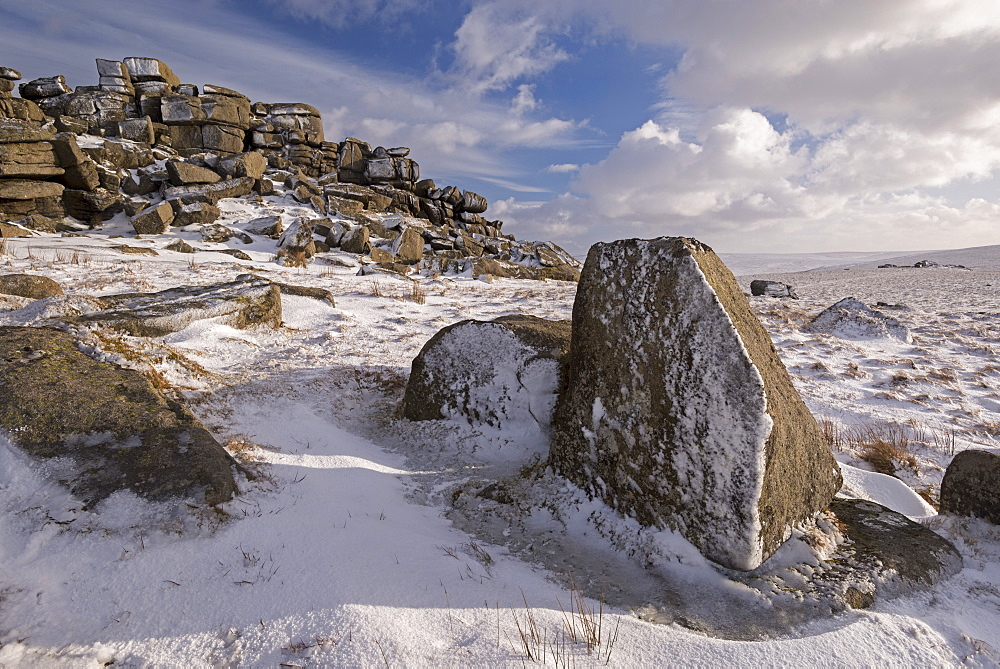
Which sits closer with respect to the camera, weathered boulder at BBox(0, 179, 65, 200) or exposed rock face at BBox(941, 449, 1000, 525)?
exposed rock face at BBox(941, 449, 1000, 525)

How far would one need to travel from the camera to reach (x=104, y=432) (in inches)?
116

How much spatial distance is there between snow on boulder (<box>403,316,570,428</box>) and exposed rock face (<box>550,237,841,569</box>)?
90 cm

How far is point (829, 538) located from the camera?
2990mm

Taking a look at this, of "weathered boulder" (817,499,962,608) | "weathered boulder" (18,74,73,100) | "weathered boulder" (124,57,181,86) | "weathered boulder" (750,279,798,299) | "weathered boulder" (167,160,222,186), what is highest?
"weathered boulder" (124,57,181,86)

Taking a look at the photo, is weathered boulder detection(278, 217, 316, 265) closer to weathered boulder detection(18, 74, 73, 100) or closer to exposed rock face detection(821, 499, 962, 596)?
exposed rock face detection(821, 499, 962, 596)

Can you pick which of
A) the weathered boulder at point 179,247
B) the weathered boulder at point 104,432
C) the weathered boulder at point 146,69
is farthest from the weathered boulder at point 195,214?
the weathered boulder at point 146,69

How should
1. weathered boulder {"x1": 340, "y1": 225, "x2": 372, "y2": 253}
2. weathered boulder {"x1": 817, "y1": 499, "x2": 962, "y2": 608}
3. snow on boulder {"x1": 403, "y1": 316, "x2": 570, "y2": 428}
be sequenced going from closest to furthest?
weathered boulder {"x1": 817, "y1": 499, "x2": 962, "y2": 608} < snow on boulder {"x1": 403, "y1": 316, "x2": 570, "y2": 428} < weathered boulder {"x1": 340, "y1": 225, "x2": 372, "y2": 253}

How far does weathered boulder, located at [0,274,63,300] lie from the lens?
6328 millimetres

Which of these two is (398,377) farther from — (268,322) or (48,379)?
(48,379)

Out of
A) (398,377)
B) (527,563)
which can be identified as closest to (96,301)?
(398,377)

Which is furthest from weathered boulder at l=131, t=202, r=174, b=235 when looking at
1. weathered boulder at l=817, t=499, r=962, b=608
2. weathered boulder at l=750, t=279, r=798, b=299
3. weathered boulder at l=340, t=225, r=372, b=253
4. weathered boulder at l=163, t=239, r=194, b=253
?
weathered boulder at l=750, t=279, r=798, b=299

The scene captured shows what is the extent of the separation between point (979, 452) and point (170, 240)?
19.1 meters

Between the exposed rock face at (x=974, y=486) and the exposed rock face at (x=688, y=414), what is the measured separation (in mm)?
789

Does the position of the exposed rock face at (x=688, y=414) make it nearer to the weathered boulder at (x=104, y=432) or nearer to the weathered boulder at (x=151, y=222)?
the weathered boulder at (x=104, y=432)
